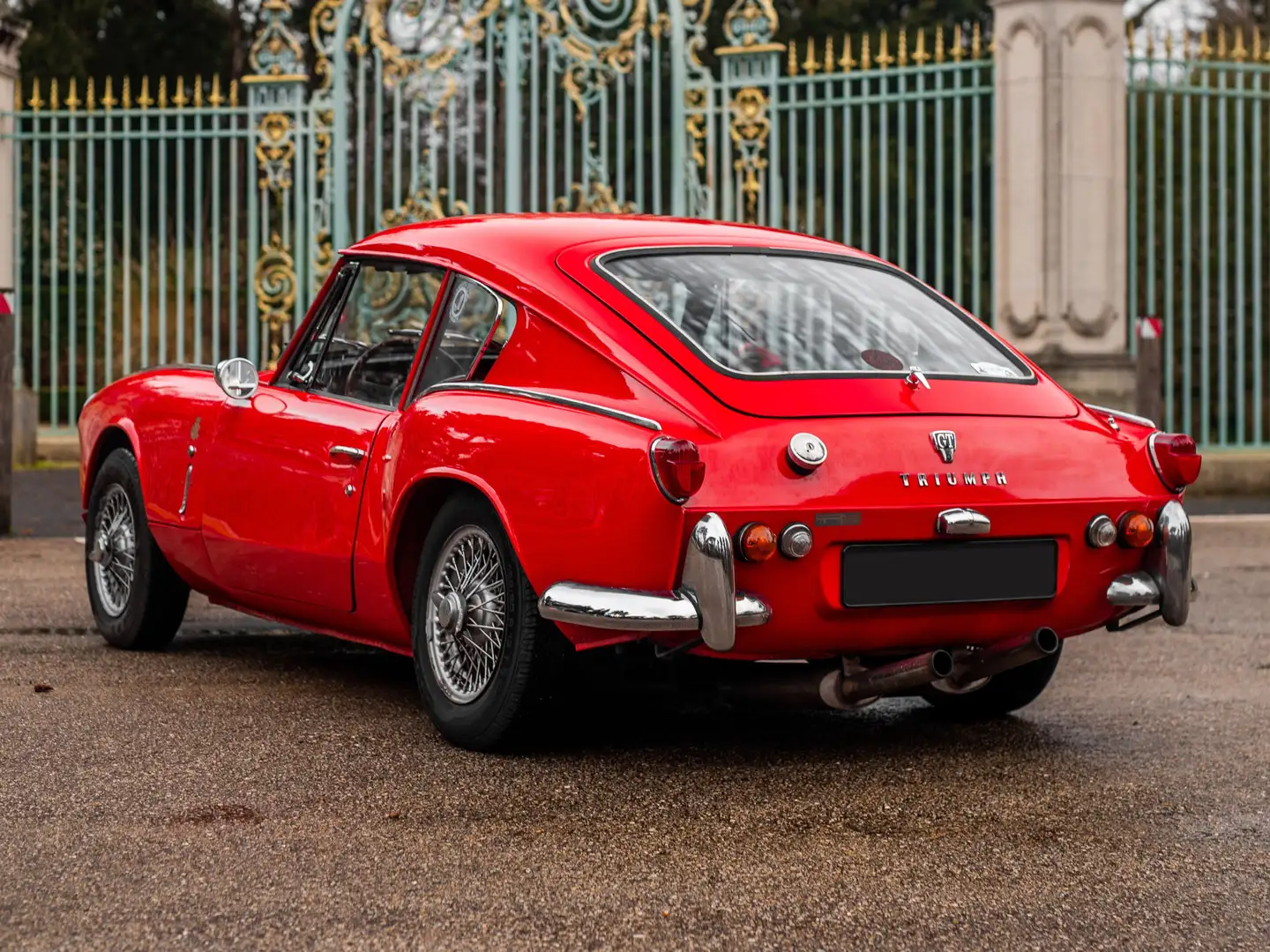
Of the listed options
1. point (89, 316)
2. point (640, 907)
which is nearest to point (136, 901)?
point (640, 907)

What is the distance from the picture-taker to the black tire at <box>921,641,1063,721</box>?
564 cm

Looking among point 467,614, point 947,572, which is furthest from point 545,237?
point 947,572

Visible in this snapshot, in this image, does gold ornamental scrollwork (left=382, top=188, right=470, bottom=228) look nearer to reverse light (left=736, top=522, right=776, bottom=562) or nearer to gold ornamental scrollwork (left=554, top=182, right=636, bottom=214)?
gold ornamental scrollwork (left=554, top=182, right=636, bottom=214)

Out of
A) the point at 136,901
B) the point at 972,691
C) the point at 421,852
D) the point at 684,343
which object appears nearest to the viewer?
the point at 136,901

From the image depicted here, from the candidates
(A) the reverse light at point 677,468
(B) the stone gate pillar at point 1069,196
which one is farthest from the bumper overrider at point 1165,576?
(B) the stone gate pillar at point 1069,196

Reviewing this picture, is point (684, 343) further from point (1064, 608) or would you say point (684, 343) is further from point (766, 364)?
point (1064, 608)

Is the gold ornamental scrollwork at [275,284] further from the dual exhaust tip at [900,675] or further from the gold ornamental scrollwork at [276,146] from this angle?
the dual exhaust tip at [900,675]

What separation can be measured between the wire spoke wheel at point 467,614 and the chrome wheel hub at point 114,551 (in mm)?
2019

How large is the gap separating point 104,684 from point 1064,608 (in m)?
3.01

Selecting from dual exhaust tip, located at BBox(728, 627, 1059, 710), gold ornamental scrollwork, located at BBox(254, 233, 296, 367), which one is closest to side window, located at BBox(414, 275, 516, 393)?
dual exhaust tip, located at BBox(728, 627, 1059, 710)

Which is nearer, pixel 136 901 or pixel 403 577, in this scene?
pixel 136 901

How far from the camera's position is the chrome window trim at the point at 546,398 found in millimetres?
4590

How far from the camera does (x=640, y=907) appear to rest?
362 cm

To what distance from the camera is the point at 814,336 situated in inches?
202
